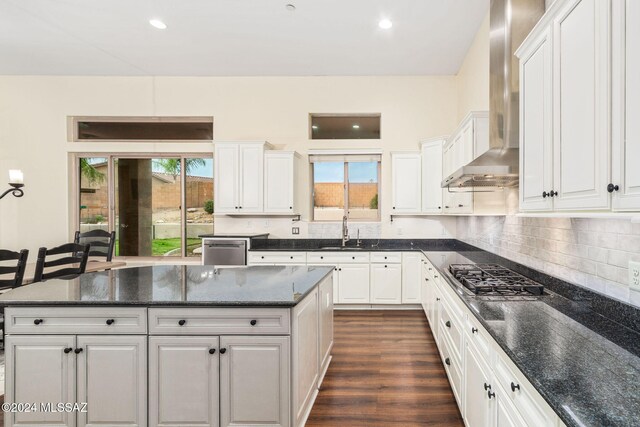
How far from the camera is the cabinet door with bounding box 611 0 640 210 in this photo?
3.10ft

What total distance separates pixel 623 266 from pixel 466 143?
6.04ft

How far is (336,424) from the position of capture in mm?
2078

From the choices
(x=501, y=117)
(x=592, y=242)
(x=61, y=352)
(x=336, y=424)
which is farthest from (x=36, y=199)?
(x=592, y=242)

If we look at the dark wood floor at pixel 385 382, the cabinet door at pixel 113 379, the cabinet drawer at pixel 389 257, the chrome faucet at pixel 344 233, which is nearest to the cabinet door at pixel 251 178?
the chrome faucet at pixel 344 233

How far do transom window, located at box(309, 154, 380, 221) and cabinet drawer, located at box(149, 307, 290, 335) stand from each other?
131 inches

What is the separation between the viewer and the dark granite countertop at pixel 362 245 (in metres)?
4.48

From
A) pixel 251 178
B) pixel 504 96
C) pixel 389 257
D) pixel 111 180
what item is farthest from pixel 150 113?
pixel 504 96

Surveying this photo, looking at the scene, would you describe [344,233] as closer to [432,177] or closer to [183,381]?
[432,177]

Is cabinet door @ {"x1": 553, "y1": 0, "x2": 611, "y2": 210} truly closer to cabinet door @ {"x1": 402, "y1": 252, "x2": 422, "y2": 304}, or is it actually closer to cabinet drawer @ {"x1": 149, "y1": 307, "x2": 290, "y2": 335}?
cabinet drawer @ {"x1": 149, "y1": 307, "x2": 290, "y2": 335}

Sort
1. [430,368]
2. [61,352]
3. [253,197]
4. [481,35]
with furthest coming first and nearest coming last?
1. [253,197]
2. [481,35]
3. [430,368]
4. [61,352]

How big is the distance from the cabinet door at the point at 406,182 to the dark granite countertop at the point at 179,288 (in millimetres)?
2302

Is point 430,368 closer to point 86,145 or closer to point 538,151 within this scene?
point 538,151

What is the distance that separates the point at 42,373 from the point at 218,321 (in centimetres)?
109

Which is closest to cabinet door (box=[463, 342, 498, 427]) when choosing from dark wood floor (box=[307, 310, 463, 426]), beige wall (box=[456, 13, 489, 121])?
dark wood floor (box=[307, 310, 463, 426])
